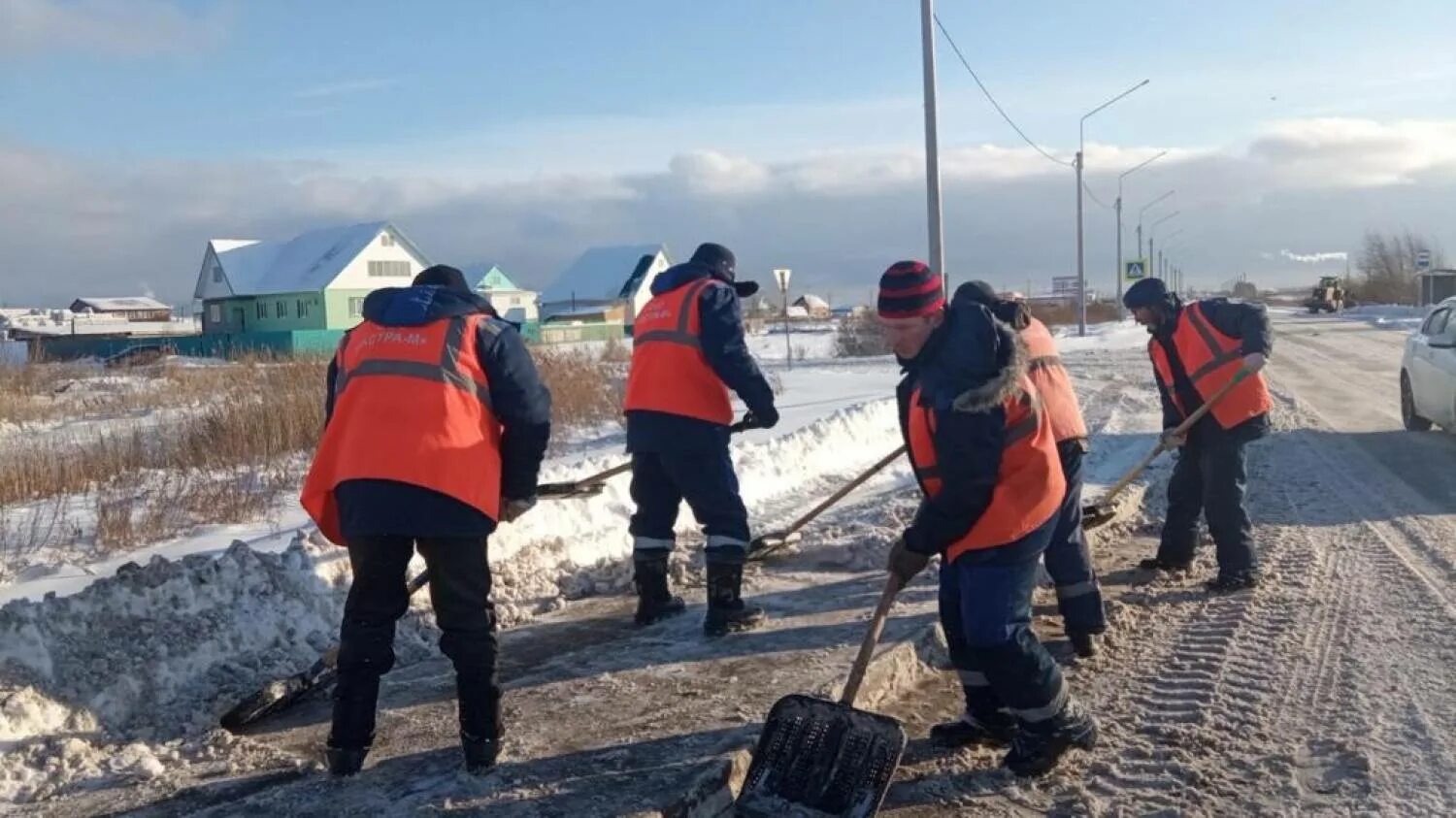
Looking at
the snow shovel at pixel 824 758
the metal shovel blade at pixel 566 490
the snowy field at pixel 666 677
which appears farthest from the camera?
A: the metal shovel blade at pixel 566 490

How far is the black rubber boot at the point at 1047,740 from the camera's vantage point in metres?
4.30

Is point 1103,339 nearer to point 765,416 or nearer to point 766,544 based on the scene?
point 766,544

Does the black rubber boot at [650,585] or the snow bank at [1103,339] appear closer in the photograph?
the black rubber boot at [650,585]

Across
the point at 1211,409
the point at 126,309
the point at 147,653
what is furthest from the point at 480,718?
the point at 126,309

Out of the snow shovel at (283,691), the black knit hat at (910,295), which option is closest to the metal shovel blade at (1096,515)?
the black knit hat at (910,295)

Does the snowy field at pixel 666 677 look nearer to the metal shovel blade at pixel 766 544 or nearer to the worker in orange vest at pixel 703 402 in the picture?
the metal shovel blade at pixel 766 544

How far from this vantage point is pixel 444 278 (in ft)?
14.9

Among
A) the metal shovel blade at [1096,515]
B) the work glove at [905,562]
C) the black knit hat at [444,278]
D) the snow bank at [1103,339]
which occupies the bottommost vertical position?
the metal shovel blade at [1096,515]

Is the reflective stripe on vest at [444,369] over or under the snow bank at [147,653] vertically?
over

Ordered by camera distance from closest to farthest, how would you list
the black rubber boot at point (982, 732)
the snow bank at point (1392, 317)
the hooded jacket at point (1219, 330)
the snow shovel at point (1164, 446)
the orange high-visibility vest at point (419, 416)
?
the orange high-visibility vest at point (419, 416) → the black rubber boot at point (982, 732) → the snow shovel at point (1164, 446) → the hooded jacket at point (1219, 330) → the snow bank at point (1392, 317)

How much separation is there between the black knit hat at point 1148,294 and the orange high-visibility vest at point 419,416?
4081mm

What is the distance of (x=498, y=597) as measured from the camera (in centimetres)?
688

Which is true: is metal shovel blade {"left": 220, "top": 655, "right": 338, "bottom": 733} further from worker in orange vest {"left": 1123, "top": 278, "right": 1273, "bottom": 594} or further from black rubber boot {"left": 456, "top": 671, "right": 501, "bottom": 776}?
worker in orange vest {"left": 1123, "top": 278, "right": 1273, "bottom": 594}

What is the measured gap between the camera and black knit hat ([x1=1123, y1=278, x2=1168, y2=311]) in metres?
6.86
